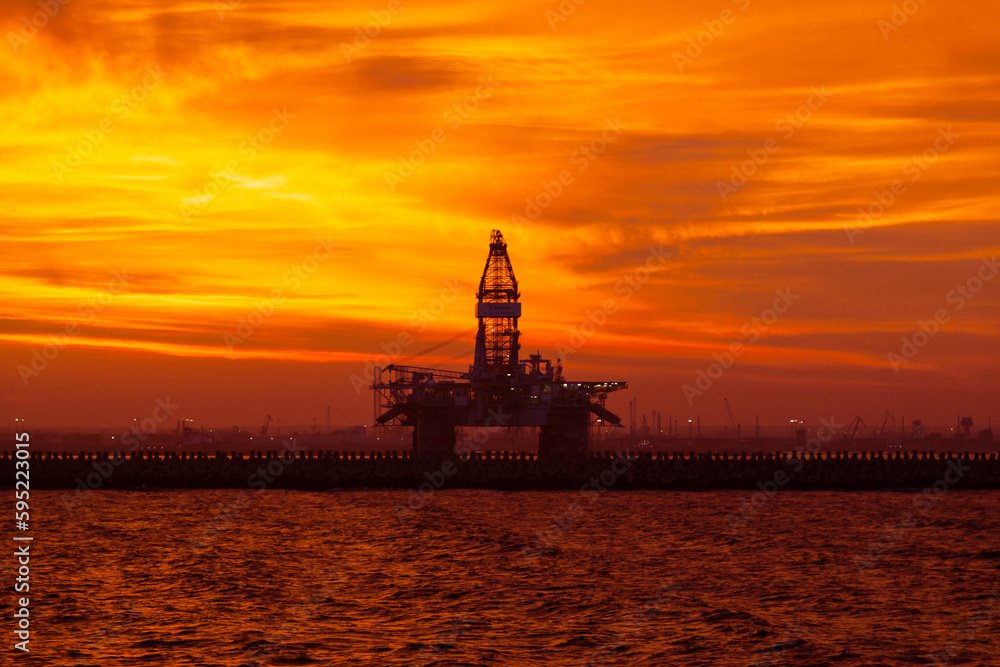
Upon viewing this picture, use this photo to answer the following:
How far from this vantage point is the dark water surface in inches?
1239

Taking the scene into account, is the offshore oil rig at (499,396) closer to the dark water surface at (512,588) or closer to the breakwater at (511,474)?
the breakwater at (511,474)

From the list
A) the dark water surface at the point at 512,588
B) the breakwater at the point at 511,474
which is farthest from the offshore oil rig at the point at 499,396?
the dark water surface at the point at 512,588

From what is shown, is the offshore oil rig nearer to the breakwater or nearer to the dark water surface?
the breakwater

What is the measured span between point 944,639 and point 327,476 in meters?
69.5

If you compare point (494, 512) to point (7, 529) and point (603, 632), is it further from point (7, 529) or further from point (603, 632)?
point (603, 632)

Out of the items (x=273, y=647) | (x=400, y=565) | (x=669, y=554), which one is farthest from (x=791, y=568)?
(x=273, y=647)

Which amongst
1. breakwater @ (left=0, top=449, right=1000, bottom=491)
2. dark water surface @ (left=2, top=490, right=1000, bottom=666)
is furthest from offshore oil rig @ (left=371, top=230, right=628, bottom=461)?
dark water surface @ (left=2, top=490, right=1000, bottom=666)

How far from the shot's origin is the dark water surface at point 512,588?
1239 inches

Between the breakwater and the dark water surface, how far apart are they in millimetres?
24158

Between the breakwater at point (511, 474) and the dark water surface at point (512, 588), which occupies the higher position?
the breakwater at point (511, 474)

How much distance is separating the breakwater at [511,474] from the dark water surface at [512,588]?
24158 mm

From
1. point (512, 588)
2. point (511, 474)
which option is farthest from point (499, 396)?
point (512, 588)

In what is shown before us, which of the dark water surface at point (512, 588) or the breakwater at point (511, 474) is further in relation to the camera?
the breakwater at point (511, 474)

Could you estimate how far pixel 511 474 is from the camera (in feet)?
313
